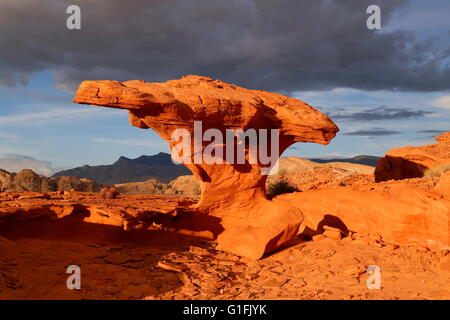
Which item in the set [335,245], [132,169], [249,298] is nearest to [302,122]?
[335,245]

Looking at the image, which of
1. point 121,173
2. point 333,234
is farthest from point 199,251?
point 121,173

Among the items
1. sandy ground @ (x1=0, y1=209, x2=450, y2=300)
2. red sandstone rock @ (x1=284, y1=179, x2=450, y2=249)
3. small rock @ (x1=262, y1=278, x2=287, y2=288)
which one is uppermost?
red sandstone rock @ (x1=284, y1=179, x2=450, y2=249)

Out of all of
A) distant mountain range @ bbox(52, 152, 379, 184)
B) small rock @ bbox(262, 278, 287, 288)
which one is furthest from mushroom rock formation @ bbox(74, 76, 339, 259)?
distant mountain range @ bbox(52, 152, 379, 184)

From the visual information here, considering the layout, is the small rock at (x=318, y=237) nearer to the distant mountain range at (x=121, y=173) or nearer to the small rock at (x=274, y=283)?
the small rock at (x=274, y=283)

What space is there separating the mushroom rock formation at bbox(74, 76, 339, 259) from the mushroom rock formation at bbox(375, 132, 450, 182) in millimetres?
11612

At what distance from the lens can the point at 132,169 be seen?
62.0 m

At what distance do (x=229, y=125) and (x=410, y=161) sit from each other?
14554 millimetres

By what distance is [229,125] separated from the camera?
845 cm

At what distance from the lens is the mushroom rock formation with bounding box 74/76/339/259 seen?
280 inches

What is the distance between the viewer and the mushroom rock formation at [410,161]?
60.6 ft
